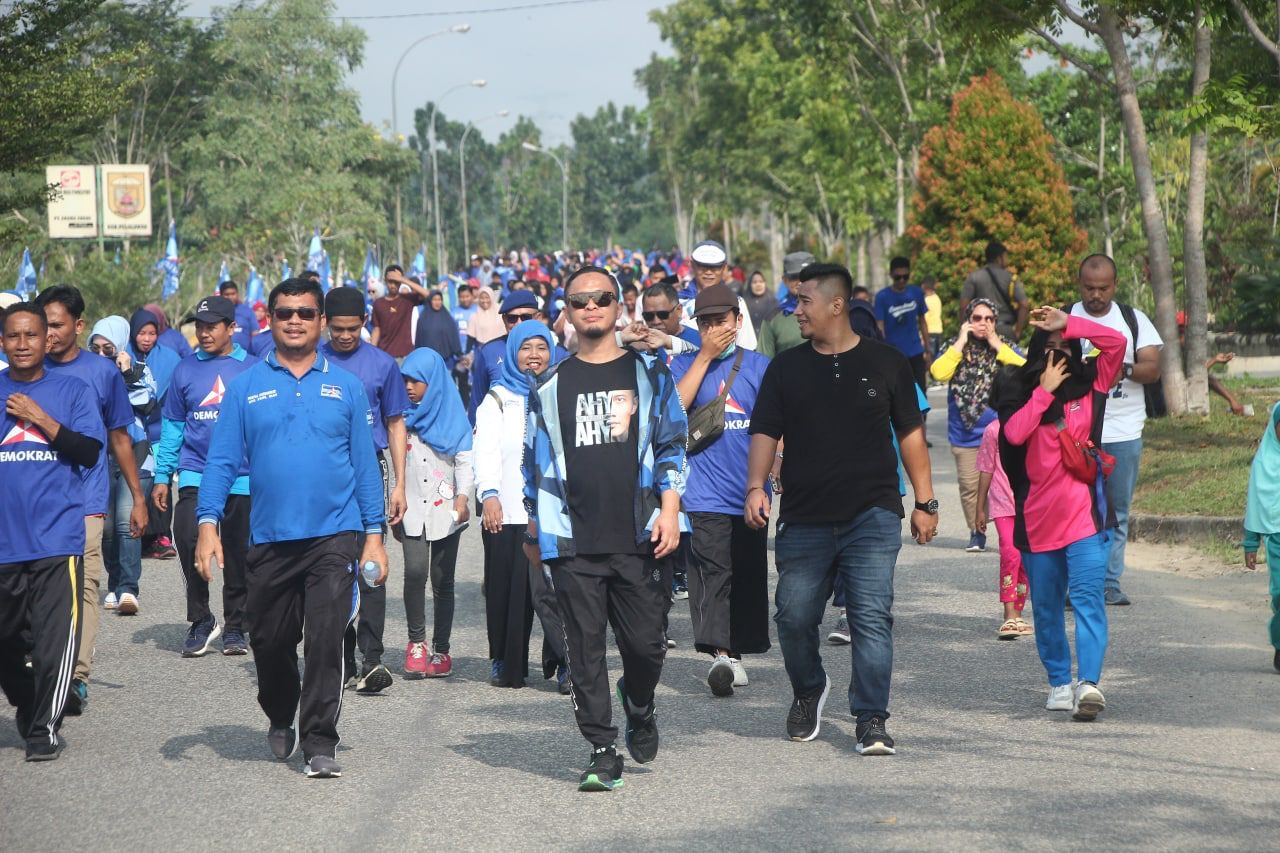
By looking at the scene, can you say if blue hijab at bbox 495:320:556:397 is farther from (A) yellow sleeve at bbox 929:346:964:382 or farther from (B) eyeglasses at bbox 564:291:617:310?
(A) yellow sleeve at bbox 929:346:964:382

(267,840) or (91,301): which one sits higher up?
(91,301)

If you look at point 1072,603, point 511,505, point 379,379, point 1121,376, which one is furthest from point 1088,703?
point 379,379

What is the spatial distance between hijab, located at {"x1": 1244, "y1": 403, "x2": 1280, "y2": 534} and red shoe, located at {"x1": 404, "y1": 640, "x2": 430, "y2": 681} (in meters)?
4.15

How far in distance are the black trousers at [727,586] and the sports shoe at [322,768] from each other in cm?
220

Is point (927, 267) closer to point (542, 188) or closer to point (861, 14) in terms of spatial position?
point (861, 14)

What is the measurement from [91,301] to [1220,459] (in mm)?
25461

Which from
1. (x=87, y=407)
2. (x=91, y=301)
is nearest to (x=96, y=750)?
(x=87, y=407)

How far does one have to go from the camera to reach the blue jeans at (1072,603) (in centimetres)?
810

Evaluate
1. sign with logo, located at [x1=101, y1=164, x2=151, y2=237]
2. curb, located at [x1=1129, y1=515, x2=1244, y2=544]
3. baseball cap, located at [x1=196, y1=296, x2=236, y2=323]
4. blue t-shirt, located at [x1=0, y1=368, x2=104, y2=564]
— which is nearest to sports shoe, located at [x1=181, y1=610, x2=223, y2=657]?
baseball cap, located at [x1=196, y1=296, x2=236, y2=323]

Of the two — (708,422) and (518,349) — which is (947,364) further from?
(518,349)

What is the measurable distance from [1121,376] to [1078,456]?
190 centimetres

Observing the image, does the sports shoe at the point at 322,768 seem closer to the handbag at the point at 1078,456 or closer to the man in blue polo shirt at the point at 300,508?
the man in blue polo shirt at the point at 300,508

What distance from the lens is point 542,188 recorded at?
176 metres

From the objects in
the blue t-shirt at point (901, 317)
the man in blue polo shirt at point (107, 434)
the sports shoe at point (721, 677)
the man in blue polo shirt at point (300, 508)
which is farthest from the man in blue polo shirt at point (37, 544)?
the blue t-shirt at point (901, 317)
